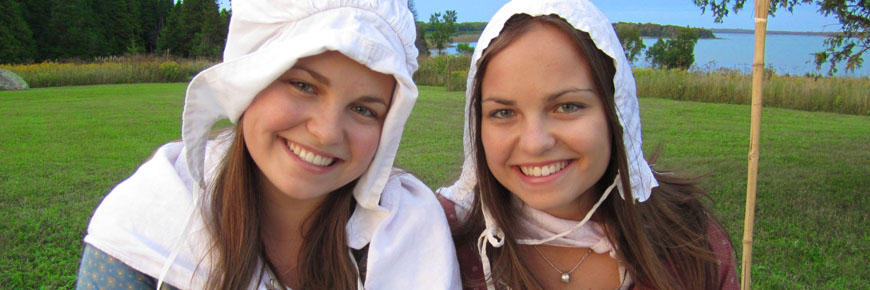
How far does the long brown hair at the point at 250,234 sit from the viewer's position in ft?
6.25

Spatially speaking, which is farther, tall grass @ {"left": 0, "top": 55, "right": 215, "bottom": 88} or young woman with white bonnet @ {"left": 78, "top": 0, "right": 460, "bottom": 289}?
tall grass @ {"left": 0, "top": 55, "right": 215, "bottom": 88}

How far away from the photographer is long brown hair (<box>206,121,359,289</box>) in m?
1.91

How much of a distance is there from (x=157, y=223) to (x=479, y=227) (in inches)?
43.4

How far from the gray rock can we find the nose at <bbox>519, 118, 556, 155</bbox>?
17.1 metres

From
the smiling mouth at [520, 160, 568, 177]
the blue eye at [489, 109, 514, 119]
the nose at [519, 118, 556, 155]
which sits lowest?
the smiling mouth at [520, 160, 568, 177]

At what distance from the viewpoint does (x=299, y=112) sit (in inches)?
69.2

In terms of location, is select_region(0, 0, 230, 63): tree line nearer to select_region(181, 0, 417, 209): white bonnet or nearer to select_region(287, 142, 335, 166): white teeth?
select_region(181, 0, 417, 209): white bonnet

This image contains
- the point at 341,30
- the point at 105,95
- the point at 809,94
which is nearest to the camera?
the point at 341,30

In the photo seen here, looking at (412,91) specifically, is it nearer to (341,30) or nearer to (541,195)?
(341,30)

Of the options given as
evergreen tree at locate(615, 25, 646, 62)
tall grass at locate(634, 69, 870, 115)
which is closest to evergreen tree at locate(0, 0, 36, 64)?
evergreen tree at locate(615, 25, 646, 62)

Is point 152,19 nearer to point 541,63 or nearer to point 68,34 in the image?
point 68,34

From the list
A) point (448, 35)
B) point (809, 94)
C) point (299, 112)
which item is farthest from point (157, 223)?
point (448, 35)

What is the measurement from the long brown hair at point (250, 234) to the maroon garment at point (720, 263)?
0.46m

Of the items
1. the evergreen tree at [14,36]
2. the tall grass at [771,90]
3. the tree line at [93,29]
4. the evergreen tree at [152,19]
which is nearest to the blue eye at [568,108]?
the tall grass at [771,90]
